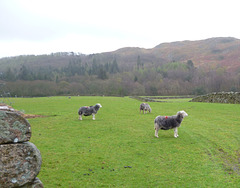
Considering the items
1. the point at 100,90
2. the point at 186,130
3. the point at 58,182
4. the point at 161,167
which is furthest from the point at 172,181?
the point at 100,90

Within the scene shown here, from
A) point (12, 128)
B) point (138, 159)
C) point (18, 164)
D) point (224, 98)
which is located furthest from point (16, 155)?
point (224, 98)

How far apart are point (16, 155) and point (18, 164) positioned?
23cm

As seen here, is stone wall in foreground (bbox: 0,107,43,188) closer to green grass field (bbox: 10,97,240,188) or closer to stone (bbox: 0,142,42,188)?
stone (bbox: 0,142,42,188)

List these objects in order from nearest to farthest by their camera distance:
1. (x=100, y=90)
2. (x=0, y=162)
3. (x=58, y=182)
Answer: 1. (x=0, y=162)
2. (x=58, y=182)
3. (x=100, y=90)

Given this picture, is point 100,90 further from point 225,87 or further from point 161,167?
point 161,167

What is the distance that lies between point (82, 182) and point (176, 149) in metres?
6.15

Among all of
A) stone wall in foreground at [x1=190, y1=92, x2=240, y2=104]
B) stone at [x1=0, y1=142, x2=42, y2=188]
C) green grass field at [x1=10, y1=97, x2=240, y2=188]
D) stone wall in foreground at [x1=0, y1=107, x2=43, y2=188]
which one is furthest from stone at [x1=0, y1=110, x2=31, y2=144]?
stone wall in foreground at [x1=190, y1=92, x2=240, y2=104]

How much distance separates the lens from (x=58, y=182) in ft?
25.7

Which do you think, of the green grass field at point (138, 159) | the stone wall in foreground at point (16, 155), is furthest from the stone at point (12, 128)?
the green grass field at point (138, 159)

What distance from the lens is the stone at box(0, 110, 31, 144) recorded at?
5036 mm

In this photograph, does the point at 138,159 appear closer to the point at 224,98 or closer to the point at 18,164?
the point at 18,164

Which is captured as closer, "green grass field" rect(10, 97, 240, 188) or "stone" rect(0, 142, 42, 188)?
"stone" rect(0, 142, 42, 188)

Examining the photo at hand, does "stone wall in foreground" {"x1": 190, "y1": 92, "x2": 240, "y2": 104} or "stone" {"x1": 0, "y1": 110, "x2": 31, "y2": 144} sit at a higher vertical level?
"stone" {"x1": 0, "y1": 110, "x2": 31, "y2": 144}

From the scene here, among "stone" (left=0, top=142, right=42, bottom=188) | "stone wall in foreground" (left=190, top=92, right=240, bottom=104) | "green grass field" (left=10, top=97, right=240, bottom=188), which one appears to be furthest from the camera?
"stone wall in foreground" (left=190, top=92, right=240, bottom=104)
